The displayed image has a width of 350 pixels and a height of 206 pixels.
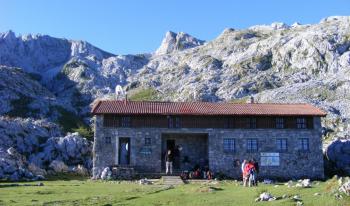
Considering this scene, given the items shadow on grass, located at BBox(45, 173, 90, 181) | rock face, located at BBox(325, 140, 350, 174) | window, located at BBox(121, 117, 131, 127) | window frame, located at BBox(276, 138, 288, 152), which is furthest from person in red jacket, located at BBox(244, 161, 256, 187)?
rock face, located at BBox(325, 140, 350, 174)

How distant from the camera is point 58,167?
201ft

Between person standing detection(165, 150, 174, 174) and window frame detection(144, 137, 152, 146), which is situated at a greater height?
window frame detection(144, 137, 152, 146)

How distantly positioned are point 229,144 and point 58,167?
23892 millimetres

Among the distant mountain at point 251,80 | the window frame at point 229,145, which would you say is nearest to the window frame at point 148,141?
the window frame at point 229,145

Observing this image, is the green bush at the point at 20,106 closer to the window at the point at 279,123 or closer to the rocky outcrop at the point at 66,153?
the rocky outcrop at the point at 66,153

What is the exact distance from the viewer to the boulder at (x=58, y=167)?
60812 mm

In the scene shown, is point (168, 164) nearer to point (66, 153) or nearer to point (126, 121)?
point (126, 121)

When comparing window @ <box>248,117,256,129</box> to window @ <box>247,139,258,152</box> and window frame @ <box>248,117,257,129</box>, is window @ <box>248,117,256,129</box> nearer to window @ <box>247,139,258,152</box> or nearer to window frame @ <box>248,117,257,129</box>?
window frame @ <box>248,117,257,129</box>

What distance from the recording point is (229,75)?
6713 inches

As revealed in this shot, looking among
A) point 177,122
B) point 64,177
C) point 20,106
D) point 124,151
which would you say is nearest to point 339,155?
point 177,122

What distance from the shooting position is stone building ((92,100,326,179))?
5241 cm

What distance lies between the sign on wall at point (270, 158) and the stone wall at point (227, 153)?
Result: 355mm


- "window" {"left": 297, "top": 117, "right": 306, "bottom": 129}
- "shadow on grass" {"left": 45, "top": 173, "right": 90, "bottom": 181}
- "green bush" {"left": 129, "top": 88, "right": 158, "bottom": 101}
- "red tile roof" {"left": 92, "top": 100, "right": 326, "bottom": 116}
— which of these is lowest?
"shadow on grass" {"left": 45, "top": 173, "right": 90, "bottom": 181}

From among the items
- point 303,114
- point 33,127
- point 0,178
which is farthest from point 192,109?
point 33,127
